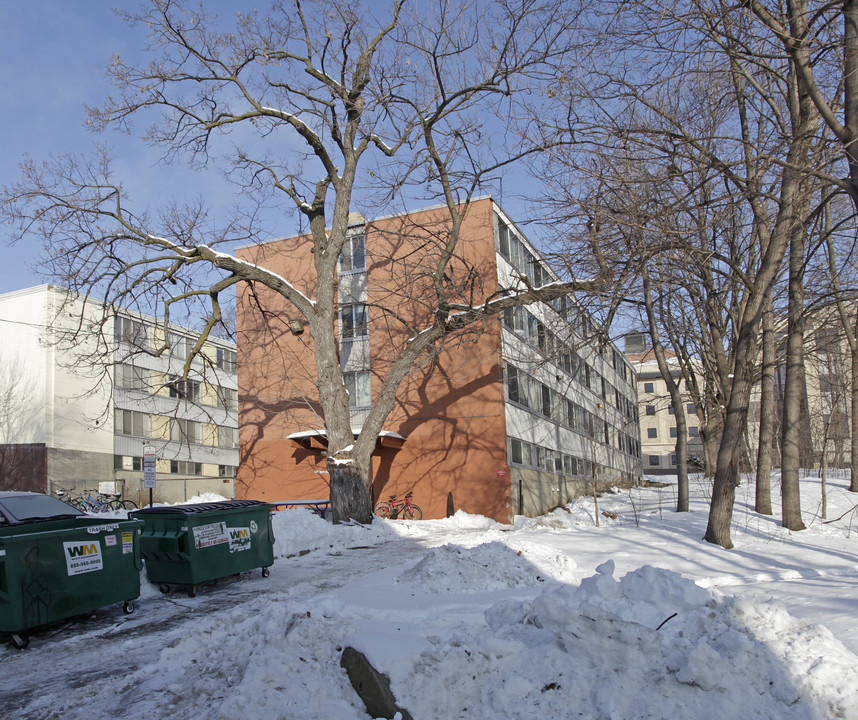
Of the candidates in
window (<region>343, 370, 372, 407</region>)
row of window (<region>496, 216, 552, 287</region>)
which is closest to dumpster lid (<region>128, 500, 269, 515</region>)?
window (<region>343, 370, 372, 407</region>)

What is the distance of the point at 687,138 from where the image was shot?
952 cm

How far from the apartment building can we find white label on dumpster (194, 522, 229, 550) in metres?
13.9

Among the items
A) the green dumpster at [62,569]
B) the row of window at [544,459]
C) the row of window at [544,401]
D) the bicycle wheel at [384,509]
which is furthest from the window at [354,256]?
the green dumpster at [62,569]

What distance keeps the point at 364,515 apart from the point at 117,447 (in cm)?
3118

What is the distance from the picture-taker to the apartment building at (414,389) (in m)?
25.6

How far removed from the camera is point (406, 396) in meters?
27.1

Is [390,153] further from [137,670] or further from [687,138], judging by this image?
[137,670]

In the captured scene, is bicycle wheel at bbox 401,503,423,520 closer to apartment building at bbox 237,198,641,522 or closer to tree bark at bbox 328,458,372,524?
apartment building at bbox 237,198,641,522

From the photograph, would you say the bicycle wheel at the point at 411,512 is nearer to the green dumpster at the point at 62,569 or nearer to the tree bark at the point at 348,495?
the tree bark at the point at 348,495

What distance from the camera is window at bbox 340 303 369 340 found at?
27797 millimetres

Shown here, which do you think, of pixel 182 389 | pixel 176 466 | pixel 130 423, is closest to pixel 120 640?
pixel 182 389

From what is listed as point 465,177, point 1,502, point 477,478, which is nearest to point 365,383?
point 477,478

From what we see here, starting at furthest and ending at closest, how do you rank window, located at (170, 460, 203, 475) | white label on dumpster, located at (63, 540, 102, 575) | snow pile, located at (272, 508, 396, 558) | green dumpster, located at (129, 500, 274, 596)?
window, located at (170, 460, 203, 475) < snow pile, located at (272, 508, 396, 558) < green dumpster, located at (129, 500, 274, 596) < white label on dumpster, located at (63, 540, 102, 575)

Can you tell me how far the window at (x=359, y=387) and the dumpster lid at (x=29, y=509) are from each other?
57.0ft
